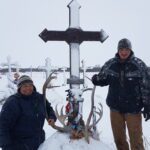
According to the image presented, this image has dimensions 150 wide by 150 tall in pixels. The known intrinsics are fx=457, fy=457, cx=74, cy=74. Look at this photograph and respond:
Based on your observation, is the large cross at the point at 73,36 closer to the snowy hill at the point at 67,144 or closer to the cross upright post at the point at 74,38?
the cross upright post at the point at 74,38

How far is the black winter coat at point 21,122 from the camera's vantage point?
19.4ft

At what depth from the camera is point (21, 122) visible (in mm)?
6059

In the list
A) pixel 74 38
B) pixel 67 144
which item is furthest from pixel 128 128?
pixel 74 38

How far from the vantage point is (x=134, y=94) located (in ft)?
20.5

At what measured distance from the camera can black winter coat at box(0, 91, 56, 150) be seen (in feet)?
19.4

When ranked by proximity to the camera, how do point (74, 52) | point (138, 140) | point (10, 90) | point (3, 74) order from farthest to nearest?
1. point (3, 74)
2. point (10, 90)
3. point (74, 52)
4. point (138, 140)

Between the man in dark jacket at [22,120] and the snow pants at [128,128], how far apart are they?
1.04 metres

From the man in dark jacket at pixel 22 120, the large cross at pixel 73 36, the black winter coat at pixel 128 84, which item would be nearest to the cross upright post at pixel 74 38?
the large cross at pixel 73 36

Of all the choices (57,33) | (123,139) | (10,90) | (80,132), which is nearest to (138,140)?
(123,139)

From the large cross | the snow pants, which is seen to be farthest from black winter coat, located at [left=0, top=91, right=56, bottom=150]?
the snow pants

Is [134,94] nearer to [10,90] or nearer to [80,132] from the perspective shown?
[80,132]

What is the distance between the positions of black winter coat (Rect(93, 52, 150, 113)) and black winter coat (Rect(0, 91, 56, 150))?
1.04 metres

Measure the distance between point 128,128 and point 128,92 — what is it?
1.64 ft

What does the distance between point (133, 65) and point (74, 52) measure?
114 centimetres
